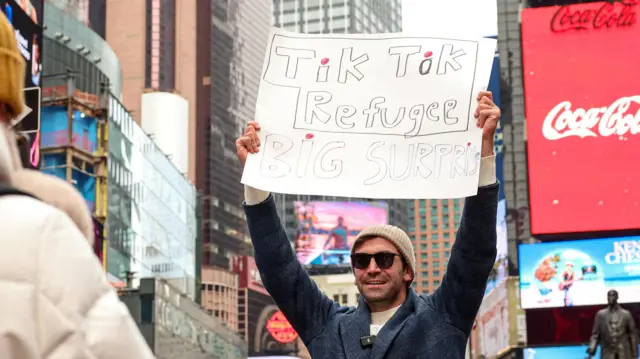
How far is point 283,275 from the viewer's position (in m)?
4.65

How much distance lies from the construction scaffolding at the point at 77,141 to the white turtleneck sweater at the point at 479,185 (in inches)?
1825

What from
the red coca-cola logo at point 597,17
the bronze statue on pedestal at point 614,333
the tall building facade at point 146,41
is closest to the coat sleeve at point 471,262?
the bronze statue on pedestal at point 614,333

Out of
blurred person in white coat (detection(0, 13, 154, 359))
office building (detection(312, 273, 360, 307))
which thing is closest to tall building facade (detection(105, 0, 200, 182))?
office building (detection(312, 273, 360, 307))

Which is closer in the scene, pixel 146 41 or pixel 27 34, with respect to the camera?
pixel 27 34

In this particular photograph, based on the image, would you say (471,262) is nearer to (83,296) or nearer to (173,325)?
(83,296)

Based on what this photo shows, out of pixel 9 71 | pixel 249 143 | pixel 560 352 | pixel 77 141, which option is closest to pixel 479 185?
pixel 249 143

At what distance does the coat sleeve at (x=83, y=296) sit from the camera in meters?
2.08

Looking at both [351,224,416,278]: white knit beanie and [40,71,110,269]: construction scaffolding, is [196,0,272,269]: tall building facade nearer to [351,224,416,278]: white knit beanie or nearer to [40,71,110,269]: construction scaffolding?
[40,71,110,269]: construction scaffolding

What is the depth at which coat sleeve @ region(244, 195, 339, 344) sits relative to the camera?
4633 mm

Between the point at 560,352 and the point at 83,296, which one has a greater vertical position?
the point at 83,296

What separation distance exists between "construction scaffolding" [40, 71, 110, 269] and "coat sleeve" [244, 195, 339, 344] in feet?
152

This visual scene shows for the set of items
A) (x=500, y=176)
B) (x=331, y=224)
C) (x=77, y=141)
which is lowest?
(x=500, y=176)

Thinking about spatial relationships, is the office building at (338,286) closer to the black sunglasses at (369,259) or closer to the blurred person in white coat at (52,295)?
the black sunglasses at (369,259)

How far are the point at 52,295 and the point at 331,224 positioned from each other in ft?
372
